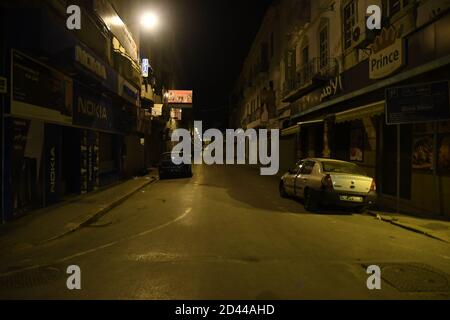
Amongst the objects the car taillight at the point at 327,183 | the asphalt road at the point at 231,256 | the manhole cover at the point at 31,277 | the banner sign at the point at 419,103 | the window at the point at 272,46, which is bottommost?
the manhole cover at the point at 31,277

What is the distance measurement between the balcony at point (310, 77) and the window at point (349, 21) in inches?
51.5

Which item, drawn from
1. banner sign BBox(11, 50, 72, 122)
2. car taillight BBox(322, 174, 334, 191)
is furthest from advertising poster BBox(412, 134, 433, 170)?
banner sign BBox(11, 50, 72, 122)

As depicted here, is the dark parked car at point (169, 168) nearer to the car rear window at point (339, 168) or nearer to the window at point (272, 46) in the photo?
the car rear window at point (339, 168)

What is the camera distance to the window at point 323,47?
21.3 metres

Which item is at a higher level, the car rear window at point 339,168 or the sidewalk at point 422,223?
the car rear window at point 339,168

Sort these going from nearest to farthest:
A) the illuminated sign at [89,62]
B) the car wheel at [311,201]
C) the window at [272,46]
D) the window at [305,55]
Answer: the car wheel at [311,201] < the illuminated sign at [89,62] < the window at [305,55] < the window at [272,46]

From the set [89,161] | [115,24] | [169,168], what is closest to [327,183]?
[89,161]

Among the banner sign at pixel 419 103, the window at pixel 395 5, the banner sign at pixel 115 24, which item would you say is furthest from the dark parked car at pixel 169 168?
the banner sign at pixel 419 103

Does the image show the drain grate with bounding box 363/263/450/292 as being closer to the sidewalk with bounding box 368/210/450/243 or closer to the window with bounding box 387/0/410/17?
the sidewalk with bounding box 368/210/450/243

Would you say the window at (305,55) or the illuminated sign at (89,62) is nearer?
the illuminated sign at (89,62)

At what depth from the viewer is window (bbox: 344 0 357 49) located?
Result: 17422 millimetres

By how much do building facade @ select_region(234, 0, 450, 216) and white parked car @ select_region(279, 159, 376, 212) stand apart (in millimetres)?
1003

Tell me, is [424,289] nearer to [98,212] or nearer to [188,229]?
[188,229]

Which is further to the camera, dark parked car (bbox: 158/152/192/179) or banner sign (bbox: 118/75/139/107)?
dark parked car (bbox: 158/152/192/179)
